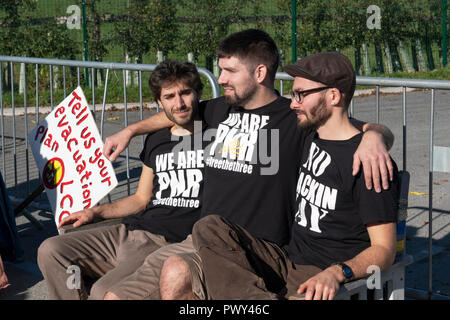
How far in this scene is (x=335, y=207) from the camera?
11.0 ft

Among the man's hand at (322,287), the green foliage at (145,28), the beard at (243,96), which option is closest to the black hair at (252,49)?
the beard at (243,96)

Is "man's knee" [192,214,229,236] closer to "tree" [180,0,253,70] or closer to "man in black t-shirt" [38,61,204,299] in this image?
"man in black t-shirt" [38,61,204,299]

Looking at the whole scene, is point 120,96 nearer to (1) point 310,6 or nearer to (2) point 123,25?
(2) point 123,25

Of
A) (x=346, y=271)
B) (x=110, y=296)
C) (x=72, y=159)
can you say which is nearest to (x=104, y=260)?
(x=110, y=296)

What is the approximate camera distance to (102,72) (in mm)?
16484

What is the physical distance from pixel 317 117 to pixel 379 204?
55 cm

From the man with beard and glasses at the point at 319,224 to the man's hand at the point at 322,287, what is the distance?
0.09 m

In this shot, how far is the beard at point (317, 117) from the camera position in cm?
349

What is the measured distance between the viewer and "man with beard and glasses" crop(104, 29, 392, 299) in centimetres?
382

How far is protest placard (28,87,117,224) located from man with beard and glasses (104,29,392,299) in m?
1.14

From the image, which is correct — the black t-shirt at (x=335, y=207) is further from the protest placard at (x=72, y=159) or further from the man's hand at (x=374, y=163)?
the protest placard at (x=72, y=159)

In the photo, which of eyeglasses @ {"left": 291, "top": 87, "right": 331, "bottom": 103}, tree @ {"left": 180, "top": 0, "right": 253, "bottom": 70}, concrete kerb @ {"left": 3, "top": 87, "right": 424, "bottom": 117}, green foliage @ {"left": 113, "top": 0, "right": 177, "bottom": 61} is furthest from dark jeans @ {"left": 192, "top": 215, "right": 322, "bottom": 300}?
tree @ {"left": 180, "top": 0, "right": 253, "bottom": 70}

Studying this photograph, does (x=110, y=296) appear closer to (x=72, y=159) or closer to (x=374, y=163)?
(x=374, y=163)

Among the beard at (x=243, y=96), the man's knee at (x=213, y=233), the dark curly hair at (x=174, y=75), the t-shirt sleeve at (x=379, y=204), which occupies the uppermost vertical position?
the dark curly hair at (x=174, y=75)
